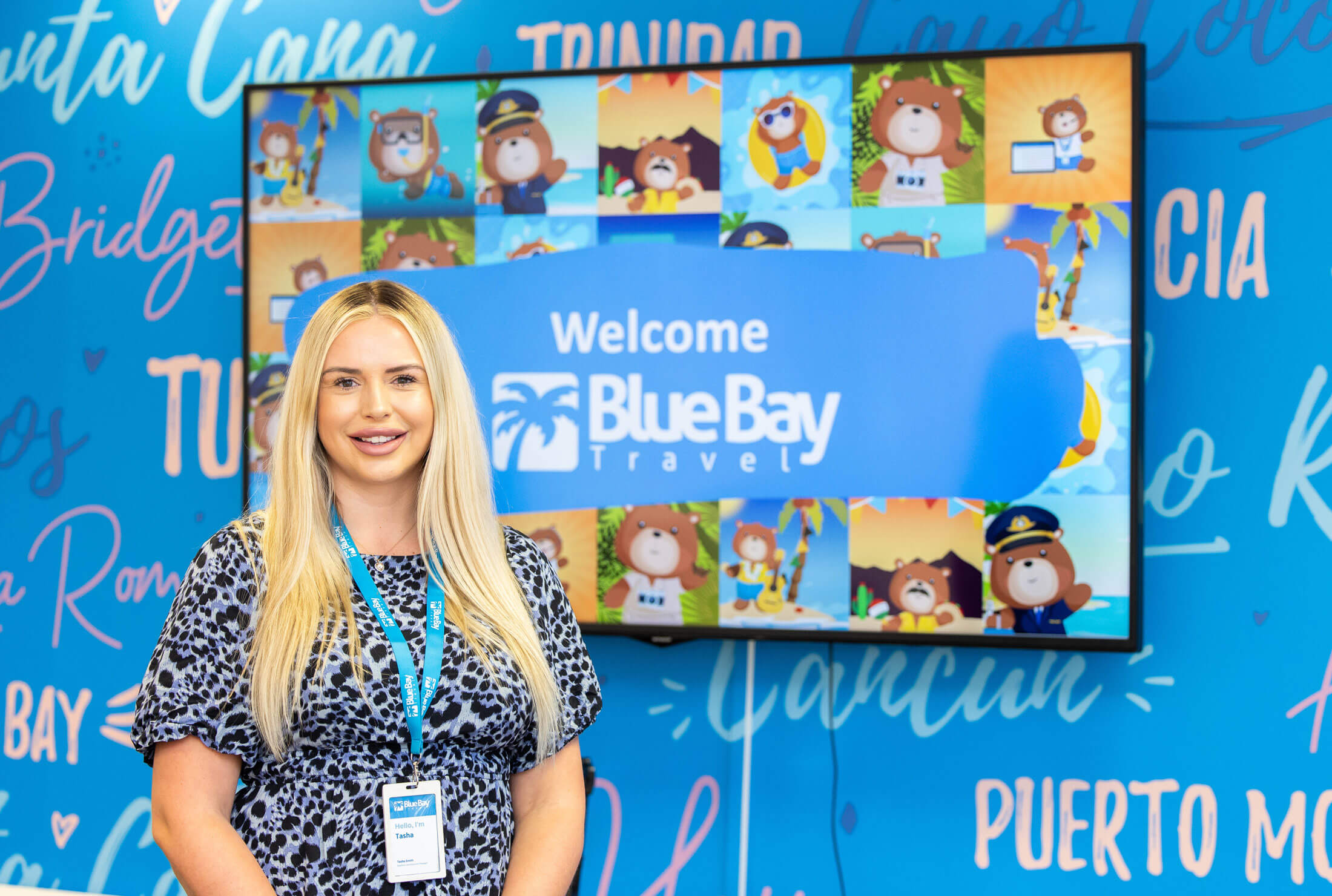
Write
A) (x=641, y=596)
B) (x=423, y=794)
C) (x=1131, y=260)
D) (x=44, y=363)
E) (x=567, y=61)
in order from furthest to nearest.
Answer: (x=44, y=363) → (x=567, y=61) → (x=641, y=596) → (x=1131, y=260) → (x=423, y=794)

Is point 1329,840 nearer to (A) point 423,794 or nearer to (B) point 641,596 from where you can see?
(B) point 641,596

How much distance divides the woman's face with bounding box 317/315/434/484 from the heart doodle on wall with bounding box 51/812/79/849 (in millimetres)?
1768

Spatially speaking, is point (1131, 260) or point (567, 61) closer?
point (1131, 260)

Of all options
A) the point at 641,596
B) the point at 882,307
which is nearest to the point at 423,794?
the point at 641,596

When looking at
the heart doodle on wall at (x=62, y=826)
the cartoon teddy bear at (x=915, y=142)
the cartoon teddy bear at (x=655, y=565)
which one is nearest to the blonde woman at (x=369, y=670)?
the cartoon teddy bear at (x=655, y=565)

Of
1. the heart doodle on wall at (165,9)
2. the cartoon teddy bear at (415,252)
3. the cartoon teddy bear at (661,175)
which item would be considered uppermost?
the heart doodle on wall at (165,9)

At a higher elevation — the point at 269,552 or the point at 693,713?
the point at 269,552

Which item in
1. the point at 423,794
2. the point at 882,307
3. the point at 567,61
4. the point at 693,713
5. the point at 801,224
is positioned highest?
the point at 567,61

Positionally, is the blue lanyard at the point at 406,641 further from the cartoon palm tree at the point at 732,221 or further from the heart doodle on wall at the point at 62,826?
the heart doodle on wall at the point at 62,826

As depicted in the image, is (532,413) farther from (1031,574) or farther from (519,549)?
(1031,574)

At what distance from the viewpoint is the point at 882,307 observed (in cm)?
212

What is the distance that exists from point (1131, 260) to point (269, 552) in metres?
1.63

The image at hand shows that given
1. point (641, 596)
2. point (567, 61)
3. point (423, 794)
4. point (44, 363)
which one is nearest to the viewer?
point (423, 794)

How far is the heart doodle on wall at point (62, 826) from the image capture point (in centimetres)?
250
